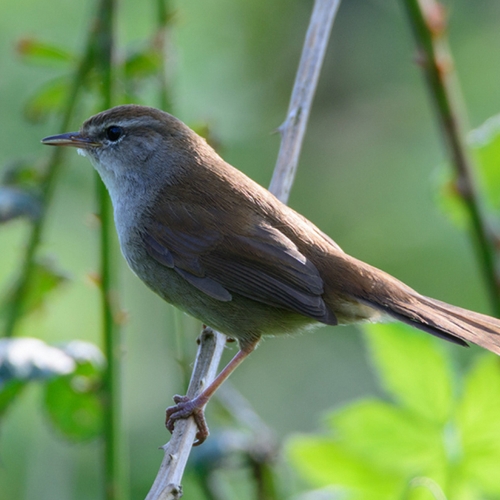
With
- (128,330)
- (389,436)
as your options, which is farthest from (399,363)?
(128,330)

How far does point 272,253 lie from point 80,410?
3.62 feet

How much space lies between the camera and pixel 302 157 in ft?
28.8

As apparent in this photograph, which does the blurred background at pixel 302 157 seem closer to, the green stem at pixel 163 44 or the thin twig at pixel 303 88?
the green stem at pixel 163 44

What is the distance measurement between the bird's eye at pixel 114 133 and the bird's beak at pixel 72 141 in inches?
2.8

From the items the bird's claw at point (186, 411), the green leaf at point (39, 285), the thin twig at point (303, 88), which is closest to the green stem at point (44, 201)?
the green leaf at point (39, 285)

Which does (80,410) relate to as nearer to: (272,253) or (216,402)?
(216,402)

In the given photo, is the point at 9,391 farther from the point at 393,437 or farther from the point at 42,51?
the point at 42,51

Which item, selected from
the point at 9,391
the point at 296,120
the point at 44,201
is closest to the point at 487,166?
the point at 296,120

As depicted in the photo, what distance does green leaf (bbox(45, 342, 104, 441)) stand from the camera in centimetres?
305

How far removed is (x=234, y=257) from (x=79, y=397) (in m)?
0.96

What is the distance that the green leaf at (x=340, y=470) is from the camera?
2.68 metres

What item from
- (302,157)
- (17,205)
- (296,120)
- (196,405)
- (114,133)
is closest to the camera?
(17,205)

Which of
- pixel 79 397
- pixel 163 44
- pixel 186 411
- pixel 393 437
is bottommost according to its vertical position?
pixel 393 437

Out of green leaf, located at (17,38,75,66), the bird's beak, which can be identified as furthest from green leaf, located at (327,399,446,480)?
green leaf, located at (17,38,75,66)
